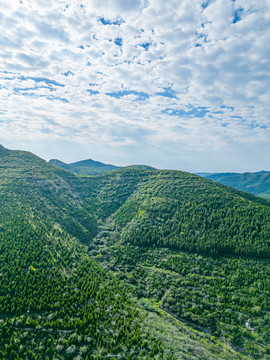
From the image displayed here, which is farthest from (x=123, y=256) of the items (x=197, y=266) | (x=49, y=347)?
(x=49, y=347)

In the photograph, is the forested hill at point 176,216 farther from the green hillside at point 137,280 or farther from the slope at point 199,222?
the green hillside at point 137,280

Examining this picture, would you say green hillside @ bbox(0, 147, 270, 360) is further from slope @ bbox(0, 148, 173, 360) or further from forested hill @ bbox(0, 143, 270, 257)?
forested hill @ bbox(0, 143, 270, 257)

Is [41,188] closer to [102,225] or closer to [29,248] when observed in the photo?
[102,225]

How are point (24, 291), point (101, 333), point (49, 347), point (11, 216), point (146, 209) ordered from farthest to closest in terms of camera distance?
point (146, 209) → point (11, 216) → point (24, 291) → point (101, 333) → point (49, 347)

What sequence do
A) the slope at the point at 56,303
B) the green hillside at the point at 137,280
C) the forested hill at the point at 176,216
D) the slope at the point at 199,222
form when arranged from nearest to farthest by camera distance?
the slope at the point at 56,303 → the green hillside at the point at 137,280 → the slope at the point at 199,222 → the forested hill at the point at 176,216

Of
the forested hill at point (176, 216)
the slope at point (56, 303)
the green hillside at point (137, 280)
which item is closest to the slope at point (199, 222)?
the forested hill at point (176, 216)

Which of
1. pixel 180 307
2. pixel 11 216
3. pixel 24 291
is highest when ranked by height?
pixel 11 216

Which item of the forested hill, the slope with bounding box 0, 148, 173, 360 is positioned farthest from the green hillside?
the forested hill

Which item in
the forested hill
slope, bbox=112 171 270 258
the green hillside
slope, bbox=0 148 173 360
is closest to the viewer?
slope, bbox=0 148 173 360
